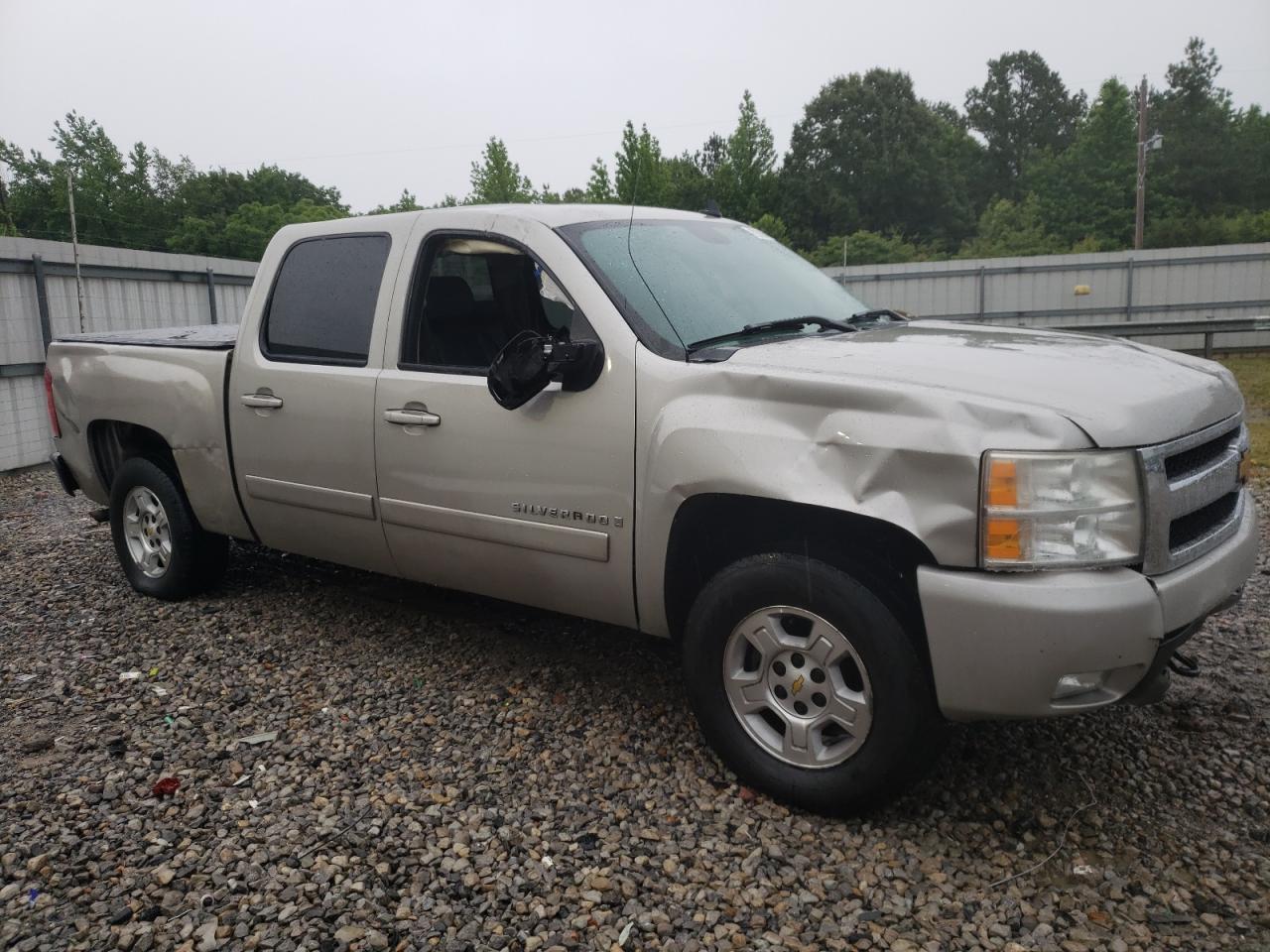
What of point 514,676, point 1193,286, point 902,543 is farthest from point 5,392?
point 1193,286

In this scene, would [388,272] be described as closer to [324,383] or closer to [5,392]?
[324,383]

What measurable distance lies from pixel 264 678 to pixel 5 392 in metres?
8.71

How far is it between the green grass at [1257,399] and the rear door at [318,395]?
6785mm

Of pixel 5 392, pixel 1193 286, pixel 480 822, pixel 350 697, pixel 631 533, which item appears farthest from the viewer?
pixel 1193 286

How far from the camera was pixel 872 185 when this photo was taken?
2516 inches

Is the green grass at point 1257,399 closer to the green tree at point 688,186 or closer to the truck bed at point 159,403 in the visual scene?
the truck bed at point 159,403

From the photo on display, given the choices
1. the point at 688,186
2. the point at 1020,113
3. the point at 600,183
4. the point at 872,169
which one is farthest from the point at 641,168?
the point at 1020,113

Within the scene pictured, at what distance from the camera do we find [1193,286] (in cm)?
2116

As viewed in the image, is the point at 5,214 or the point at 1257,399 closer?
the point at 1257,399

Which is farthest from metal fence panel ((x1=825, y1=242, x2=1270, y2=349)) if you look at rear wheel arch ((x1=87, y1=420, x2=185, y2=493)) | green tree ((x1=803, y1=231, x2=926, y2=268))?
→ green tree ((x1=803, y1=231, x2=926, y2=268))

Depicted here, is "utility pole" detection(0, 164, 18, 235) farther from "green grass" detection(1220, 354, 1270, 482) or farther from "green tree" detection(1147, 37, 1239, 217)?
"green tree" detection(1147, 37, 1239, 217)

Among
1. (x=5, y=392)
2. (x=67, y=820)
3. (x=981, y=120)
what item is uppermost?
(x=981, y=120)

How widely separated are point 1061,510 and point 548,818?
1.78m

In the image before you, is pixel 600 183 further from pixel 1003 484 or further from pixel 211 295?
pixel 1003 484
